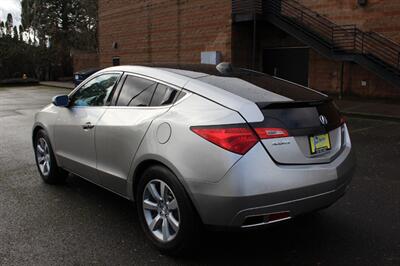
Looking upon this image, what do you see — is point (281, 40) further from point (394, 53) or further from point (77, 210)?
point (77, 210)

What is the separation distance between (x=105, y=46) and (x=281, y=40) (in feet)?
52.3

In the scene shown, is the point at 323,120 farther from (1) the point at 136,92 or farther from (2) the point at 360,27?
(2) the point at 360,27

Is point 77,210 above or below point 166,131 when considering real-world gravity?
below

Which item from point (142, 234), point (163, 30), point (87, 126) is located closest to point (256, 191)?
point (142, 234)

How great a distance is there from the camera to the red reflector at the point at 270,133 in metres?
3.16

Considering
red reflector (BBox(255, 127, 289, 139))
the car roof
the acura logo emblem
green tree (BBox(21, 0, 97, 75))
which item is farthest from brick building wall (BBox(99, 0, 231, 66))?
red reflector (BBox(255, 127, 289, 139))

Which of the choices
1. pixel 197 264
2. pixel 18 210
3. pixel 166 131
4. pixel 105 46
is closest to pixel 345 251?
pixel 197 264

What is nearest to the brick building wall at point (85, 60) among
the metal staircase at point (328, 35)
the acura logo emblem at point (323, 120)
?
the metal staircase at point (328, 35)

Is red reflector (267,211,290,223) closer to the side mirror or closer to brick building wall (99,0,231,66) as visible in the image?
the side mirror

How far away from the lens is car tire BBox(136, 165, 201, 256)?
330cm

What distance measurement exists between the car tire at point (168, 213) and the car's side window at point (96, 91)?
118cm

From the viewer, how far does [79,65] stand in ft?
126

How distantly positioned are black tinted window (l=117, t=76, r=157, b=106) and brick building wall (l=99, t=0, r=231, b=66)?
687 inches

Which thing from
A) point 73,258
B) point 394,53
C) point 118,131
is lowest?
point 73,258
